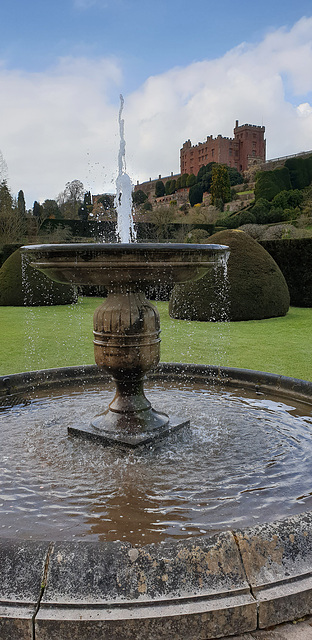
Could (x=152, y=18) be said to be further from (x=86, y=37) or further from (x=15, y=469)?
(x=15, y=469)

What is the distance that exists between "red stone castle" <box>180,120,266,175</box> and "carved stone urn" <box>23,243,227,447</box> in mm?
86067

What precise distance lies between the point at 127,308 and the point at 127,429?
88 cm

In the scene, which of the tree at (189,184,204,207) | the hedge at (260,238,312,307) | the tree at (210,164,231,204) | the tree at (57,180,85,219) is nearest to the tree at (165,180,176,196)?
the tree at (189,184,204,207)

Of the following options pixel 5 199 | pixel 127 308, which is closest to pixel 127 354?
pixel 127 308

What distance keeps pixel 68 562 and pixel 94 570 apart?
3.8 inches

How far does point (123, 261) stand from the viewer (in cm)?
290

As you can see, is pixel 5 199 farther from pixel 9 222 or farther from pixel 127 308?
pixel 127 308

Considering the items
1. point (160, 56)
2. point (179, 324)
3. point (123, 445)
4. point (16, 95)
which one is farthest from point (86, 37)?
point (179, 324)

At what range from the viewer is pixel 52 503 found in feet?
8.29

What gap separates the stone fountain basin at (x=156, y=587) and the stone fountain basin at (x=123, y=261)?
64.8 inches

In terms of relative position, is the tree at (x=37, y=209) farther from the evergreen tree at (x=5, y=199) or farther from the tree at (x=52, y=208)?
the evergreen tree at (x=5, y=199)

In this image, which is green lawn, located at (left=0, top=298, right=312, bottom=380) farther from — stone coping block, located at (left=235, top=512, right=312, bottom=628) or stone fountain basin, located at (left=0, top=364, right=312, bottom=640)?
stone fountain basin, located at (left=0, top=364, right=312, bottom=640)

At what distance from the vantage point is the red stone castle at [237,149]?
3332 inches

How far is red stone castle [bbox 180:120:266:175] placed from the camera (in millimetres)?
84625
